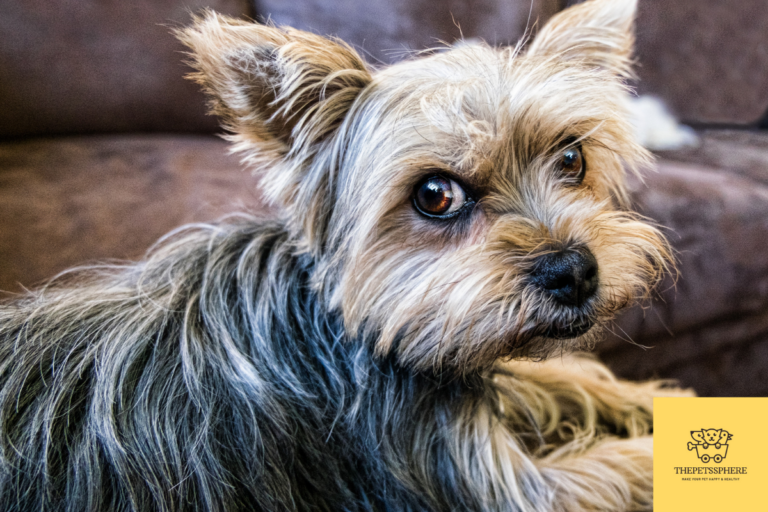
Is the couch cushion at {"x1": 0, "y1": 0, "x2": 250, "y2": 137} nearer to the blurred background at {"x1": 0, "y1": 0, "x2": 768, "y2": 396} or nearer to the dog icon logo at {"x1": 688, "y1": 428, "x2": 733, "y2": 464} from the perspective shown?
the blurred background at {"x1": 0, "y1": 0, "x2": 768, "y2": 396}

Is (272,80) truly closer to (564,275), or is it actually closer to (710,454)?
(564,275)

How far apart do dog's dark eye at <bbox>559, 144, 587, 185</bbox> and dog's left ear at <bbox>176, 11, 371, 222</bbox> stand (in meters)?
0.46

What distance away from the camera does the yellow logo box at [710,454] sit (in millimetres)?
905

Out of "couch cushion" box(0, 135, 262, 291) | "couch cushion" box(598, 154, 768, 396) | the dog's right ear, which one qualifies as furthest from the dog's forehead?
"couch cushion" box(598, 154, 768, 396)

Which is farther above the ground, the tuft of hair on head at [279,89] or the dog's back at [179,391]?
the tuft of hair on head at [279,89]

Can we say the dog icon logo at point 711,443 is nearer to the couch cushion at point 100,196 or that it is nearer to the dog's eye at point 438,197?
the dog's eye at point 438,197

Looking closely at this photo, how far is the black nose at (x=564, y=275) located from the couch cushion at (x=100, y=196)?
947mm

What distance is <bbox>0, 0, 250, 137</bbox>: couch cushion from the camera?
5.53ft

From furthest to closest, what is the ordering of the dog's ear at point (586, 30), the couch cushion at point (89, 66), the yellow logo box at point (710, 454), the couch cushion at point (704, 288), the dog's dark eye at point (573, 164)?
the couch cushion at point (704, 288) → the couch cushion at point (89, 66) → the dog's ear at point (586, 30) → the dog's dark eye at point (573, 164) → the yellow logo box at point (710, 454)

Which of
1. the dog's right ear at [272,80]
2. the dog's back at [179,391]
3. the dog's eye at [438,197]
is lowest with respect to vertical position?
the dog's back at [179,391]

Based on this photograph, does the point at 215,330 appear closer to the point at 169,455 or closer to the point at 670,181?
the point at 169,455

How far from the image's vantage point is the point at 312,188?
1098 mm

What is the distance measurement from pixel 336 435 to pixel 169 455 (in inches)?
12.6

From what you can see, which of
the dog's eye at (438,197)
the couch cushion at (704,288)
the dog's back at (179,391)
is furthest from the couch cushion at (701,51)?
the dog's back at (179,391)
